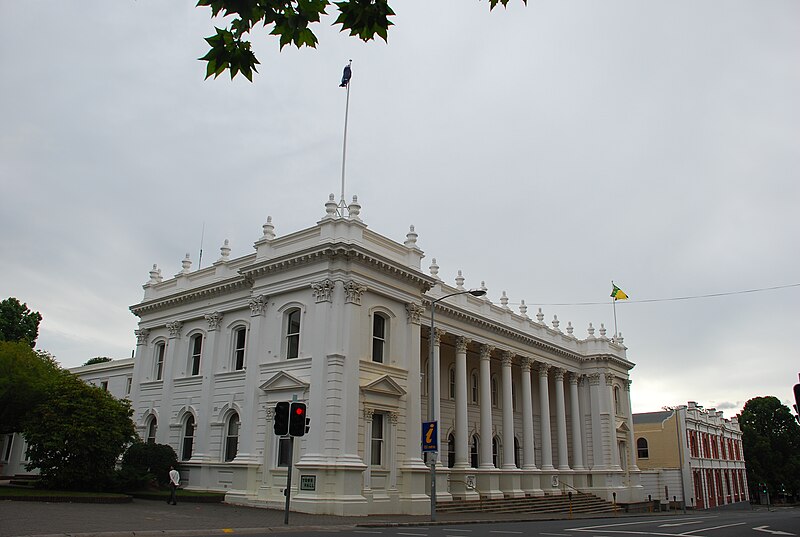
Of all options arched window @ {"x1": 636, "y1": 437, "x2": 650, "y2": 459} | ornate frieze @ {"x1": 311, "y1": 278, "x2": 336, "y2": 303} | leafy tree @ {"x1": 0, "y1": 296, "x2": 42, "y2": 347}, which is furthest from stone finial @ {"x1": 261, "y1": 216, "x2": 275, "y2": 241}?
arched window @ {"x1": 636, "y1": 437, "x2": 650, "y2": 459}

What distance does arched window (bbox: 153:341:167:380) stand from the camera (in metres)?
39.8

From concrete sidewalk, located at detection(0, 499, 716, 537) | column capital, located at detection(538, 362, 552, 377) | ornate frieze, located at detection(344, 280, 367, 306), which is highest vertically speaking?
ornate frieze, located at detection(344, 280, 367, 306)

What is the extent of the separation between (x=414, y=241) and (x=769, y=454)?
7979 centimetres

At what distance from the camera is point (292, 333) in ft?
102

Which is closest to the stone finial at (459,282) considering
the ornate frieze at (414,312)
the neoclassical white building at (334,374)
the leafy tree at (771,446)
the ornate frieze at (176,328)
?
the neoclassical white building at (334,374)

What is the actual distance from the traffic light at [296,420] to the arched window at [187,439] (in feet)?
66.0

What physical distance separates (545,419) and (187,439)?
78.3ft

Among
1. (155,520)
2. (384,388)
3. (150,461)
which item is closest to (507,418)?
(384,388)

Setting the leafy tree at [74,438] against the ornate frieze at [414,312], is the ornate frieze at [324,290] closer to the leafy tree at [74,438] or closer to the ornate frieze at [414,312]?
the ornate frieze at [414,312]

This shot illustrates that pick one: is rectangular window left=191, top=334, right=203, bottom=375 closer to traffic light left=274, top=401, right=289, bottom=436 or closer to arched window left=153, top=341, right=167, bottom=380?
arched window left=153, top=341, right=167, bottom=380

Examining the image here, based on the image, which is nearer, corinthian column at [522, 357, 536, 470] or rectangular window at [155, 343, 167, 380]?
rectangular window at [155, 343, 167, 380]

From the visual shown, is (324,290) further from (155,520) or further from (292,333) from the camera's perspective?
(155,520)

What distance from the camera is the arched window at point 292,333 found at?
30.9 metres

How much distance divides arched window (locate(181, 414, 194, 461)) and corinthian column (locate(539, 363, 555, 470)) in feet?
75.8
